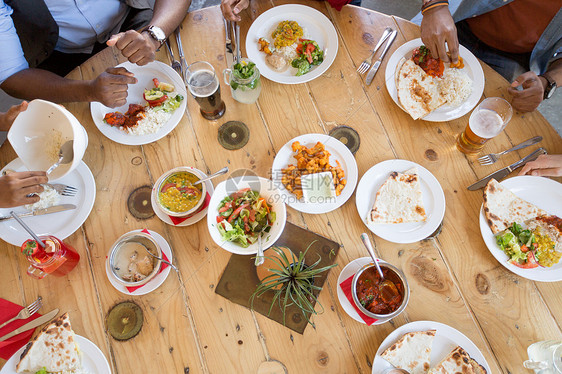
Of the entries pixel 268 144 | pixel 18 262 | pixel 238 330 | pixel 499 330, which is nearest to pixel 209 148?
pixel 268 144

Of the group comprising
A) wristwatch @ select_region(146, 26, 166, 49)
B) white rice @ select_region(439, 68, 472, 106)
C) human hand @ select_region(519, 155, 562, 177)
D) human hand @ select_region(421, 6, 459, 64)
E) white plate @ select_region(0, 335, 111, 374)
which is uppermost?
human hand @ select_region(421, 6, 459, 64)

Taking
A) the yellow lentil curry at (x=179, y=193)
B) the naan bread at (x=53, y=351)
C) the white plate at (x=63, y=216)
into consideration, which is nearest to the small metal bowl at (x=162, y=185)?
the yellow lentil curry at (x=179, y=193)

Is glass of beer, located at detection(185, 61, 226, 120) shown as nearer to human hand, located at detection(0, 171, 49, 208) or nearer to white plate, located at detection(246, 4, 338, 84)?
white plate, located at detection(246, 4, 338, 84)

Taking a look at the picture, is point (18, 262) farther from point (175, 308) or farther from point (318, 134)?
point (318, 134)

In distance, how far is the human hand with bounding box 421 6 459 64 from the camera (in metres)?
1.74

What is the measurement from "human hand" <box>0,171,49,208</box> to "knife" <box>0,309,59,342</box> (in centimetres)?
50

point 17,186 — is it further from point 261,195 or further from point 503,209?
point 503,209

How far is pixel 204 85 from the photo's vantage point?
65.7 inches

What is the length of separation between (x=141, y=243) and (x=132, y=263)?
0.10 metres

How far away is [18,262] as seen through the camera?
63.8 inches

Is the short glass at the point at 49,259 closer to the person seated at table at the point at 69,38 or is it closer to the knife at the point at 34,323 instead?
the knife at the point at 34,323

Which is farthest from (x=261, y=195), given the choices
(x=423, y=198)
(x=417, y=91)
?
(x=417, y=91)

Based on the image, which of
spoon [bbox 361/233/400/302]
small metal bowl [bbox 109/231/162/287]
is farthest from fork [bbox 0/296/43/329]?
spoon [bbox 361/233/400/302]

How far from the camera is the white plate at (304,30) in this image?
1.84 m
